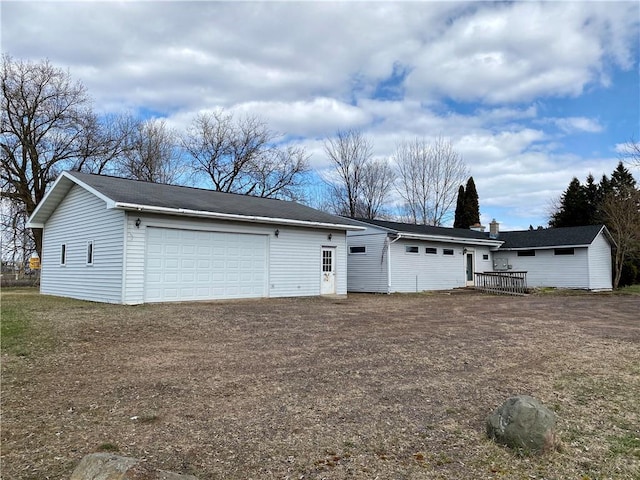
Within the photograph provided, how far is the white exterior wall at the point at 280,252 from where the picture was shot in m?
12.0

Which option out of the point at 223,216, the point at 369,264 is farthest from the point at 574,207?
the point at 223,216

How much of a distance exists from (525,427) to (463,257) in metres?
20.8

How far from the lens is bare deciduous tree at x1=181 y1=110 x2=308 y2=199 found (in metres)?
33.8

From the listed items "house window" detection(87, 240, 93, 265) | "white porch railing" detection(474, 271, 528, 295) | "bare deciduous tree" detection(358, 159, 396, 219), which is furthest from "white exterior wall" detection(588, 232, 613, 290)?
"house window" detection(87, 240, 93, 265)

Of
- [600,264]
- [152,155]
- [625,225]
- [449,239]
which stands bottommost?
[600,264]

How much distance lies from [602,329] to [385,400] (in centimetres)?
740

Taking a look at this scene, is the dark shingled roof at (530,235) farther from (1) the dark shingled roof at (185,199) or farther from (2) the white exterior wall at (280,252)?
(1) the dark shingled roof at (185,199)

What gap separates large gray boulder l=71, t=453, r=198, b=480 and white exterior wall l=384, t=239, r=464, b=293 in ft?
57.7

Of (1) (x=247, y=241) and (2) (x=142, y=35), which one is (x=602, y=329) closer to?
(1) (x=247, y=241)

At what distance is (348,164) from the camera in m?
37.2

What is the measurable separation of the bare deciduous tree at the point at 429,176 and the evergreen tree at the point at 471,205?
1071 millimetres

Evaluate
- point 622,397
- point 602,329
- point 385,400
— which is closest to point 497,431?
point 385,400

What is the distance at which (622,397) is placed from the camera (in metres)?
4.93

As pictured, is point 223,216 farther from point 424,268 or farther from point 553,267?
point 553,267
